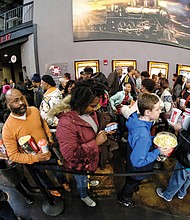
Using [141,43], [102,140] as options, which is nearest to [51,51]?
[141,43]

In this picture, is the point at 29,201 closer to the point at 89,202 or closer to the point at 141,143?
the point at 89,202

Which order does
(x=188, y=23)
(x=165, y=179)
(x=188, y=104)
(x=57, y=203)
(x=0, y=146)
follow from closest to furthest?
(x=0, y=146) < (x=57, y=203) < (x=165, y=179) < (x=188, y=104) < (x=188, y=23)

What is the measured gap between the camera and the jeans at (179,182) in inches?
76.3

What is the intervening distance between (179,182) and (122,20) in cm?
778

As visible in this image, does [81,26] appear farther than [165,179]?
Yes

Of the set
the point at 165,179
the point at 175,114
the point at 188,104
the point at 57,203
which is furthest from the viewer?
the point at 188,104

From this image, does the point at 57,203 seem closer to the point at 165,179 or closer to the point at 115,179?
the point at 115,179

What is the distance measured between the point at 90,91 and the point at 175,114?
1072 mm

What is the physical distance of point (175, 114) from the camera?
1.83m

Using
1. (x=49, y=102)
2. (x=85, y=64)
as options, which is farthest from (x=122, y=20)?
(x=49, y=102)

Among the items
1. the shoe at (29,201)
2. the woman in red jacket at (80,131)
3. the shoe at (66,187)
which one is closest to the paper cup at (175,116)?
the woman in red jacket at (80,131)

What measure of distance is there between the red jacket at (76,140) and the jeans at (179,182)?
3.86 feet

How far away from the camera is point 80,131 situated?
1511 millimetres

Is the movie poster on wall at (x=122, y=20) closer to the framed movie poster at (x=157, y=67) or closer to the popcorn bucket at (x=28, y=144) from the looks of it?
the framed movie poster at (x=157, y=67)
